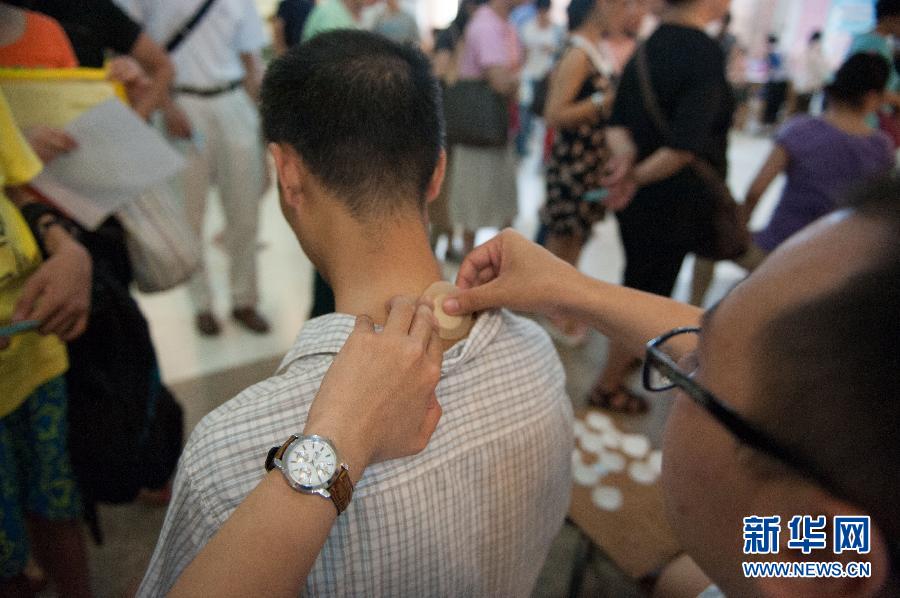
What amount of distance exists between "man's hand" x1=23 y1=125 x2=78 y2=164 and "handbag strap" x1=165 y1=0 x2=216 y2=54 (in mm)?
1467

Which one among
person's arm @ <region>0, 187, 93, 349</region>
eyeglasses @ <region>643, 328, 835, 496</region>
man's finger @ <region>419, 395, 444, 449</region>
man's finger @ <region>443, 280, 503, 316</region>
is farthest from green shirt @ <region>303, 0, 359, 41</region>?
eyeglasses @ <region>643, 328, 835, 496</region>

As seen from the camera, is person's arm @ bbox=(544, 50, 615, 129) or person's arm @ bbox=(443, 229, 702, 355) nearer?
person's arm @ bbox=(443, 229, 702, 355)

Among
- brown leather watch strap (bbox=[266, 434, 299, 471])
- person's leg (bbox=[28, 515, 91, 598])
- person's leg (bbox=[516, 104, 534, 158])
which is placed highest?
brown leather watch strap (bbox=[266, 434, 299, 471])

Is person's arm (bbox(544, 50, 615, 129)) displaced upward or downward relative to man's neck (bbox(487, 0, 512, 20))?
downward

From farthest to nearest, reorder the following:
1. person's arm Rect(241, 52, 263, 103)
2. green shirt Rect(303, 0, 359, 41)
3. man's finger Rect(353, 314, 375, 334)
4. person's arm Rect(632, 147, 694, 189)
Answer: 1. green shirt Rect(303, 0, 359, 41)
2. person's arm Rect(241, 52, 263, 103)
3. person's arm Rect(632, 147, 694, 189)
4. man's finger Rect(353, 314, 375, 334)

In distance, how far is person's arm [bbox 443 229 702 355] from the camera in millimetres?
945

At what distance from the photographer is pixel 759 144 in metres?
9.20

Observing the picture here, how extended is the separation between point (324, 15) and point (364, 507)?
3.09 metres

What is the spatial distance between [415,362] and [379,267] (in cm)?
31

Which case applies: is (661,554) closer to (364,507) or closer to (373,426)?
(364,507)

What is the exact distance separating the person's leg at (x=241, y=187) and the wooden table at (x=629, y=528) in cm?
215

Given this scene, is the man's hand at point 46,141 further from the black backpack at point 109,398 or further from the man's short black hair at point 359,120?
the man's short black hair at point 359,120

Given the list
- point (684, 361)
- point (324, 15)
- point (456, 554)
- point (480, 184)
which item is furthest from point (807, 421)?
point (324, 15)

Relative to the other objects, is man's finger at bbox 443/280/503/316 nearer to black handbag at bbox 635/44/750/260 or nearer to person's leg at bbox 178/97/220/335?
black handbag at bbox 635/44/750/260
